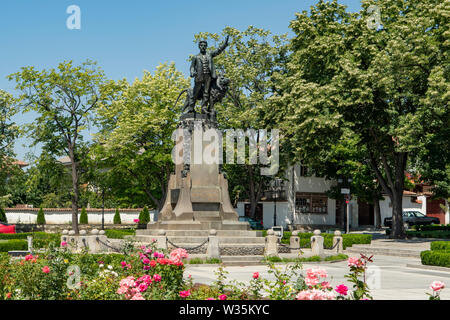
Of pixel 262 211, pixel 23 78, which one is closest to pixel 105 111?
pixel 23 78

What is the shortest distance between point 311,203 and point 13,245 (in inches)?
1341

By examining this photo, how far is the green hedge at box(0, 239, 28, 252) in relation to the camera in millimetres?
30359

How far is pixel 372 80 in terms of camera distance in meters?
31.7

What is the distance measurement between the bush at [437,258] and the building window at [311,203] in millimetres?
34957

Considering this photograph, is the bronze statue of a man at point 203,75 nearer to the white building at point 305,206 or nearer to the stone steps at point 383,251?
the stone steps at point 383,251

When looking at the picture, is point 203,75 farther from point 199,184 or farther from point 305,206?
point 305,206

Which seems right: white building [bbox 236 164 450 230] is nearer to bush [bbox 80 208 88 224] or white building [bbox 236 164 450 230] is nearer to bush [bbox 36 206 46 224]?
bush [bbox 80 208 88 224]

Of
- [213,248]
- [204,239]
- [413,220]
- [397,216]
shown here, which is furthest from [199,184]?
[413,220]

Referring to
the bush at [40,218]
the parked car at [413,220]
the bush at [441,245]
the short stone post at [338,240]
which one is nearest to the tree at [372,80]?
the bush at [441,245]

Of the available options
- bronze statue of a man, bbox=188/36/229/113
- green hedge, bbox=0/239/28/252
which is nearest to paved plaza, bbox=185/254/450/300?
bronze statue of a man, bbox=188/36/229/113

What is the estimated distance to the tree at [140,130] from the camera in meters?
44.0

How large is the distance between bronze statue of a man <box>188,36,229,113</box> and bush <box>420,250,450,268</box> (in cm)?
1106
